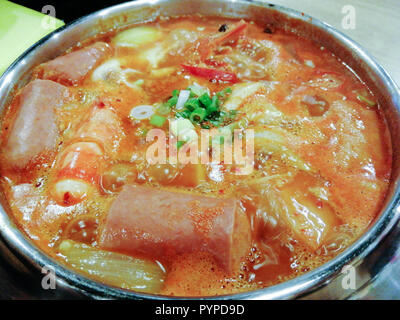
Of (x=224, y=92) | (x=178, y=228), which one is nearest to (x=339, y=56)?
(x=224, y=92)

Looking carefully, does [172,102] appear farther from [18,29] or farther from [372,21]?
[372,21]

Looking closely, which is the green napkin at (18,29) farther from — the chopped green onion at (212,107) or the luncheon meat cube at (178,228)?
the luncheon meat cube at (178,228)

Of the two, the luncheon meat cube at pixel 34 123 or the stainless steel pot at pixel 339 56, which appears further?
the luncheon meat cube at pixel 34 123

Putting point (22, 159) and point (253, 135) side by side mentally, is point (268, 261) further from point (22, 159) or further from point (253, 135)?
point (22, 159)

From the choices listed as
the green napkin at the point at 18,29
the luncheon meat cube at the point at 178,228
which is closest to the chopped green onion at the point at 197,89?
the luncheon meat cube at the point at 178,228

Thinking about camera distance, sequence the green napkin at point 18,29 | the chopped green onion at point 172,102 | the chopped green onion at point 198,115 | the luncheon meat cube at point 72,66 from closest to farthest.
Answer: the chopped green onion at point 198,115, the chopped green onion at point 172,102, the luncheon meat cube at point 72,66, the green napkin at point 18,29

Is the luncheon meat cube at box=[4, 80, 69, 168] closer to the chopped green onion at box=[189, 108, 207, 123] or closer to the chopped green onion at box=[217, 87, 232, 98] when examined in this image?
the chopped green onion at box=[189, 108, 207, 123]
